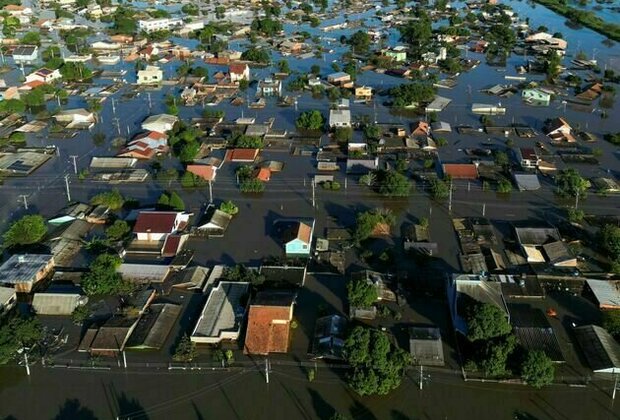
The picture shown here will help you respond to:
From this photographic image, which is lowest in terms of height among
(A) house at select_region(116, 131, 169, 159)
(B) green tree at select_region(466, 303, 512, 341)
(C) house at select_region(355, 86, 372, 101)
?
(C) house at select_region(355, 86, 372, 101)

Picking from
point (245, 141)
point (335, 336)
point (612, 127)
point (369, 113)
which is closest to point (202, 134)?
point (245, 141)

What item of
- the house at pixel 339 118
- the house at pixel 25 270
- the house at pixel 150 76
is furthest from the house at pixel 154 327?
the house at pixel 150 76

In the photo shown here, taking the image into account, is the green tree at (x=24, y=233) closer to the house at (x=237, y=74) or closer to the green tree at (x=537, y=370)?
the green tree at (x=537, y=370)

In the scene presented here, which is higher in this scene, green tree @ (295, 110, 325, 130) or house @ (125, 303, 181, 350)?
house @ (125, 303, 181, 350)

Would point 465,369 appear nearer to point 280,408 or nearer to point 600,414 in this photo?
point 600,414

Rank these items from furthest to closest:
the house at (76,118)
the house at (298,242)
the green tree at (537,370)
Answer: the house at (76,118) < the house at (298,242) < the green tree at (537,370)

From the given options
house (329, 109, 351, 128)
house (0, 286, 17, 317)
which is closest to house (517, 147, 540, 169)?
house (329, 109, 351, 128)

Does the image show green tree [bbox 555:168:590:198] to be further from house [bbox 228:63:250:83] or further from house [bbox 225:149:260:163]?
house [bbox 228:63:250:83]
